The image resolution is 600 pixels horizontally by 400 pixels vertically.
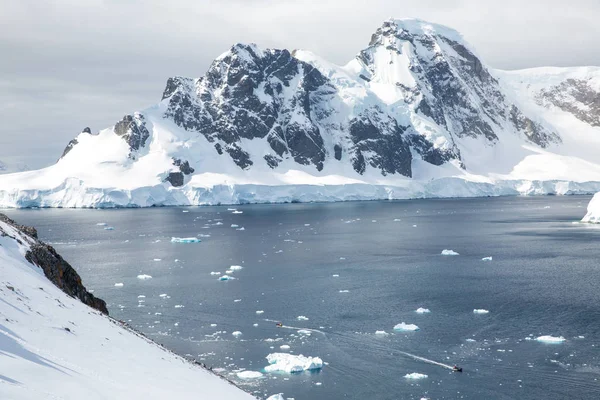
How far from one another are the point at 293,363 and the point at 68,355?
68.8ft

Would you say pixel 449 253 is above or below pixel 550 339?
above

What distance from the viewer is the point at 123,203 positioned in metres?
Answer: 196

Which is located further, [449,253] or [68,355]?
[449,253]

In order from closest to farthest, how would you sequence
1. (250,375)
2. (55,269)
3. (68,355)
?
(68,355) < (55,269) < (250,375)

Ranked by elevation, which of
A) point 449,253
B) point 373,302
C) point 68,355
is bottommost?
point 373,302

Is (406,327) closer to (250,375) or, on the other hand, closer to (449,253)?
(250,375)

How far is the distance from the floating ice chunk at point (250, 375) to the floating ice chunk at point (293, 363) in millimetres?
899

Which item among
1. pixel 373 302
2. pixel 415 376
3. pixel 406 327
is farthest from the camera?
pixel 373 302

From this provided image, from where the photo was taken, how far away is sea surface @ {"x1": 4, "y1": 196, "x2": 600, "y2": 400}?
34156 mm

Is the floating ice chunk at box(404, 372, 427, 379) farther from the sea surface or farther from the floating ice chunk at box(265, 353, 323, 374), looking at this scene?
the floating ice chunk at box(265, 353, 323, 374)

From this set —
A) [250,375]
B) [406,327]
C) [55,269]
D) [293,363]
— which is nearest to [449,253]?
[406,327]

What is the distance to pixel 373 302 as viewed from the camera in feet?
178

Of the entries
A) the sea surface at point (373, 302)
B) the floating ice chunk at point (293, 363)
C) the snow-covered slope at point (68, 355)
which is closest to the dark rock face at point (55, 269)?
the snow-covered slope at point (68, 355)

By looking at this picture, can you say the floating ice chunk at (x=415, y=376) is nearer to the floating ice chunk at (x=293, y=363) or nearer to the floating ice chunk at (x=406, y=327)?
the floating ice chunk at (x=293, y=363)
